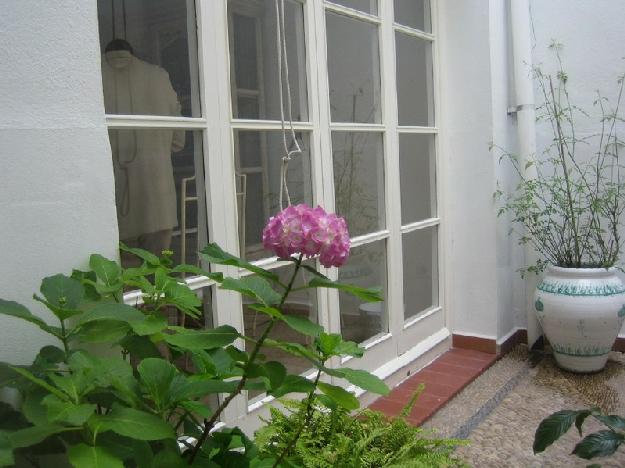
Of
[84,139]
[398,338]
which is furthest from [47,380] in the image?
[398,338]

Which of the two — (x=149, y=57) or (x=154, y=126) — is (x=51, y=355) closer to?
(x=154, y=126)

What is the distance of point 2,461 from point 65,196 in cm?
65

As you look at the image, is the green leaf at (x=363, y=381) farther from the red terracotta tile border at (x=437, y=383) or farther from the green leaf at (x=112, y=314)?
the red terracotta tile border at (x=437, y=383)

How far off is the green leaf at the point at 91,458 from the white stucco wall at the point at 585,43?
11.3 ft

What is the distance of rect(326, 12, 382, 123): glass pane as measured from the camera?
269 cm

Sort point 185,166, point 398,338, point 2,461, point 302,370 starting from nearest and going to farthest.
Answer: point 2,461 → point 185,166 → point 302,370 → point 398,338

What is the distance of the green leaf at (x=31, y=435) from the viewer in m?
0.89

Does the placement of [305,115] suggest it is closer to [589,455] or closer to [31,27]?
[31,27]

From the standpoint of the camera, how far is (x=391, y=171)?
307cm

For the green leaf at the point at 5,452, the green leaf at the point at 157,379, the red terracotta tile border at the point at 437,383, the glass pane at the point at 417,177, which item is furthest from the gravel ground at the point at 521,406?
the green leaf at the point at 5,452

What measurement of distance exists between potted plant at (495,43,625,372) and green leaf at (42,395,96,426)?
9.58 ft

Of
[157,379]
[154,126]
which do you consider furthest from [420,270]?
[157,379]

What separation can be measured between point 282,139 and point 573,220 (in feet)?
6.30

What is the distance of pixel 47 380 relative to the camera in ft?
3.57
